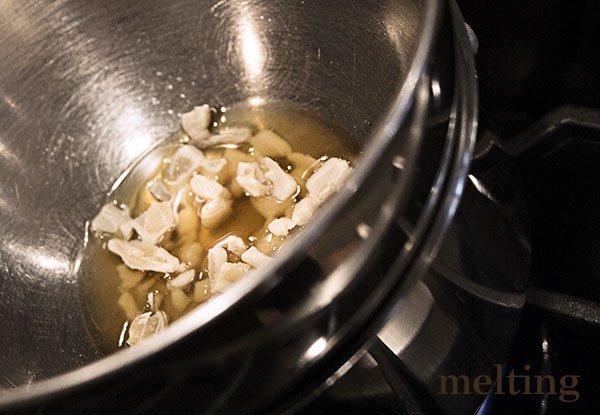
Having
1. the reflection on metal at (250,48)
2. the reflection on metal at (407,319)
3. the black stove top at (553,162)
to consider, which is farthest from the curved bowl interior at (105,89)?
the reflection on metal at (407,319)

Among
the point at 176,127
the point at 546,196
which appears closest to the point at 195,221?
the point at 176,127

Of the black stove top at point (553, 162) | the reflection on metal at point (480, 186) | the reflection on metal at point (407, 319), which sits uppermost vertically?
the reflection on metal at point (480, 186)

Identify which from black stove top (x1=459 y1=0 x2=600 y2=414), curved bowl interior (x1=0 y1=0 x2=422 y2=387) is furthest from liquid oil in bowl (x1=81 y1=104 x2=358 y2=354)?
black stove top (x1=459 y1=0 x2=600 y2=414)

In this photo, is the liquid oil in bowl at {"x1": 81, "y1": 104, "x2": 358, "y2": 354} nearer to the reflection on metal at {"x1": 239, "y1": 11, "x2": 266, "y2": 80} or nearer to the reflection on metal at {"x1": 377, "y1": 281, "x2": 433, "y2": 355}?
the reflection on metal at {"x1": 239, "y1": 11, "x2": 266, "y2": 80}

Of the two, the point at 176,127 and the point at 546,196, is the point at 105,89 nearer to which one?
the point at 176,127

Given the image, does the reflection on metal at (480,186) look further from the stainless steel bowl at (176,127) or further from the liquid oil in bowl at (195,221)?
the liquid oil in bowl at (195,221)

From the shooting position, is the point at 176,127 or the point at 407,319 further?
the point at 176,127

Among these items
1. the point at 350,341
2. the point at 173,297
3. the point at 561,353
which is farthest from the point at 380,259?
the point at 173,297
